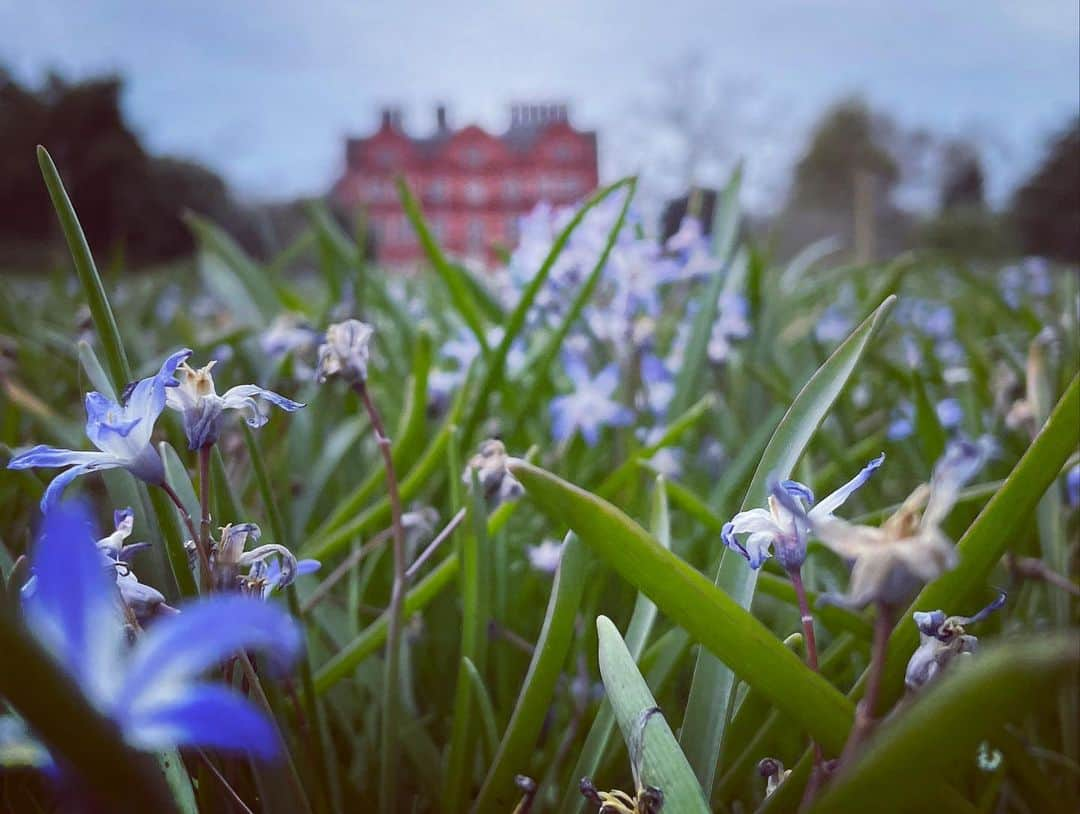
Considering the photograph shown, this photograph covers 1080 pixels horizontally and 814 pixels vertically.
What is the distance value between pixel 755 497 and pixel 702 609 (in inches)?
4.5

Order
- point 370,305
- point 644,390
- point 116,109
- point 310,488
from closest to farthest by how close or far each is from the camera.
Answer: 1. point 310,488
2. point 644,390
3. point 370,305
4. point 116,109

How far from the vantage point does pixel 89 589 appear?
16cm

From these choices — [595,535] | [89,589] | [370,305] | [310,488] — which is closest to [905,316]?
[370,305]

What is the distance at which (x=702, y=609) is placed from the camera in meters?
0.30

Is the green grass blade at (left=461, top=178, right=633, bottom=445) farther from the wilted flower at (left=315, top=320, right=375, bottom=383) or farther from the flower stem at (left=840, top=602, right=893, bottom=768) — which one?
the flower stem at (left=840, top=602, right=893, bottom=768)

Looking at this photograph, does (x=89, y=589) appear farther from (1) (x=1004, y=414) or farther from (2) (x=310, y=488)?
(1) (x=1004, y=414)

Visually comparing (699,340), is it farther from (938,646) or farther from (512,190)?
(512,190)

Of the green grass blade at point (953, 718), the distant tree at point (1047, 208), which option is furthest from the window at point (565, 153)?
the green grass blade at point (953, 718)

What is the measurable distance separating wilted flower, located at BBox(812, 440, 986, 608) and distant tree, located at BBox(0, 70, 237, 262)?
9265 mm

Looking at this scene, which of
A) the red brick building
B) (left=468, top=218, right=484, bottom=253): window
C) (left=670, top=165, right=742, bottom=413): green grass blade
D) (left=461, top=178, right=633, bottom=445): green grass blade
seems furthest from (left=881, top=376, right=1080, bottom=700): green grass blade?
the red brick building

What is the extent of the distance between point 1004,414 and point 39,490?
792 mm

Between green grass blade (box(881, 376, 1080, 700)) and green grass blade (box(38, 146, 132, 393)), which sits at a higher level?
green grass blade (box(38, 146, 132, 393))

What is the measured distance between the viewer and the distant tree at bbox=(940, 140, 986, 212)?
15166 mm

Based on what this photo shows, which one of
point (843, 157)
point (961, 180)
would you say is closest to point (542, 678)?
point (961, 180)
